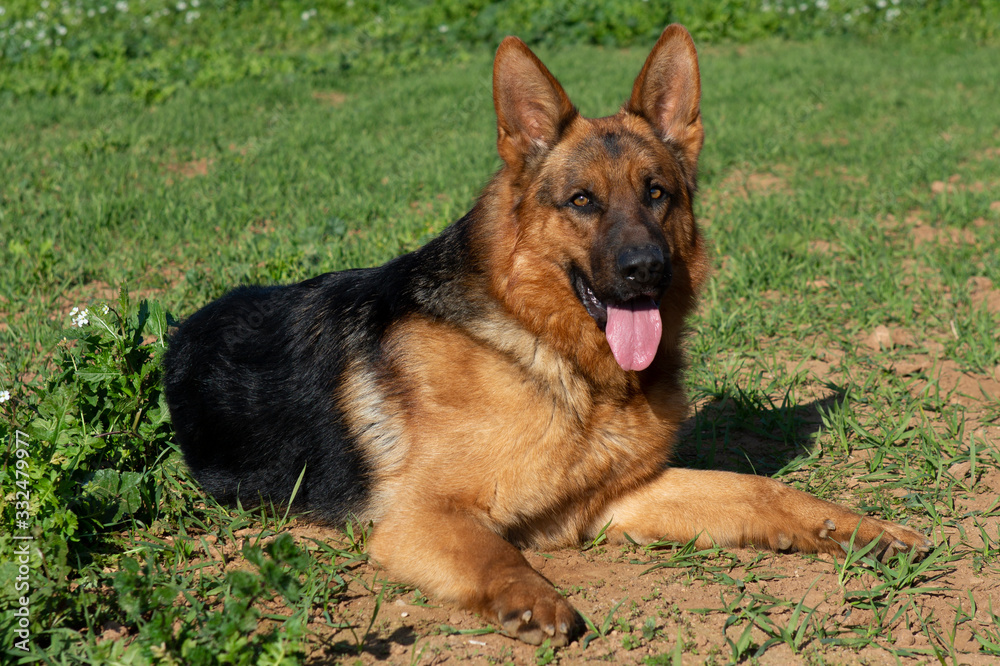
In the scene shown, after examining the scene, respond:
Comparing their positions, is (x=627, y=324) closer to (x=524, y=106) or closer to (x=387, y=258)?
(x=524, y=106)

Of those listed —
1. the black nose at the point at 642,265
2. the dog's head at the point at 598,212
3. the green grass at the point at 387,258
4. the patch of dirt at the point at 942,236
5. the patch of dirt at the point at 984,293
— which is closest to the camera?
the green grass at the point at 387,258

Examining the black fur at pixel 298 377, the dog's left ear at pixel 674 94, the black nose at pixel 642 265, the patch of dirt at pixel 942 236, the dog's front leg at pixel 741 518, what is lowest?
the patch of dirt at pixel 942 236

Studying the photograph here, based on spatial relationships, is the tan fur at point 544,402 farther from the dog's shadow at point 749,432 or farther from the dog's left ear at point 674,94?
the dog's shadow at point 749,432

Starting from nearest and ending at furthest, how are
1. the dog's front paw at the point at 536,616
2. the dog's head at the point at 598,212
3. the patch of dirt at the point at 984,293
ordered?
1. the dog's front paw at the point at 536,616
2. the dog's head at the point at 598,212
3. the patch of dirt at the point at 984,293

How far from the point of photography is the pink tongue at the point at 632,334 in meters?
3.30

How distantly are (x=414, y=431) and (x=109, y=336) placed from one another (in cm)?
156

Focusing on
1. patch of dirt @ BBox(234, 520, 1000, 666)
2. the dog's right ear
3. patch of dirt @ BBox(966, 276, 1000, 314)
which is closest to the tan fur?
the dog's right ear

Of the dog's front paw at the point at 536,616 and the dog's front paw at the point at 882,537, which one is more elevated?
the dog's front paw at the point at 536,616

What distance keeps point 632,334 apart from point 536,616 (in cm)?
118

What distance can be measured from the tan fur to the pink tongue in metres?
0.08

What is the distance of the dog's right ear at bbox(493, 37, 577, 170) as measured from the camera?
3.39m

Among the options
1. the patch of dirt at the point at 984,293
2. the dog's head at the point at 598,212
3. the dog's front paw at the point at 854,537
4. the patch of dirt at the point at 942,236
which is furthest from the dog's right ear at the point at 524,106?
the patch of dirt at the point at 942,236

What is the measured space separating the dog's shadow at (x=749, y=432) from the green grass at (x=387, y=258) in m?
0.02

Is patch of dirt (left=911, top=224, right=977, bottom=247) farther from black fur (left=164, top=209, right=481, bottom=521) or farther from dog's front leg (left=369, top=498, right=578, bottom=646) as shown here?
dog's front leg (left=369, top=498, right=578, bottom=646)
